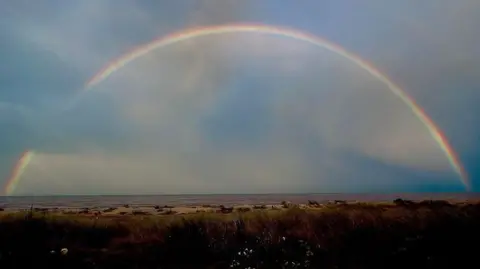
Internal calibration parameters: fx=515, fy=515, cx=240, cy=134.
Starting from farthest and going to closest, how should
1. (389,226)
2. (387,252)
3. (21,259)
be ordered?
1. (389,226)
2. (387,252)
3. (21,259)

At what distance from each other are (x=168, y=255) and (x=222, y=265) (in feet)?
5.12

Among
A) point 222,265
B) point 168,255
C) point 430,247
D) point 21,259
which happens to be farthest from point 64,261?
point 430,247

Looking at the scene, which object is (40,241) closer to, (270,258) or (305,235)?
(270,258)

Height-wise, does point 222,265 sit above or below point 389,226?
below

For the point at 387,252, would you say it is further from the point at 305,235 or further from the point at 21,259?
the point at 21,259

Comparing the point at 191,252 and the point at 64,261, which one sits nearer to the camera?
the point at 64,261

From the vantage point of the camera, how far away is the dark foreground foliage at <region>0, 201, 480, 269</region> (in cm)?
1359

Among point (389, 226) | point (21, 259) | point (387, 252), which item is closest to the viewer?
point (21, 259)

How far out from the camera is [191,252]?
47.0 feet

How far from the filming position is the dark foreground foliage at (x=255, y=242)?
13.6m

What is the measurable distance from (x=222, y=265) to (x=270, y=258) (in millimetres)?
1294

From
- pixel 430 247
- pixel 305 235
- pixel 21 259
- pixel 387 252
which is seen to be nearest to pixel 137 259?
pixel 21 259

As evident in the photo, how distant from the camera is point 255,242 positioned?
14.7 metres

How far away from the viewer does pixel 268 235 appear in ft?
49.0
